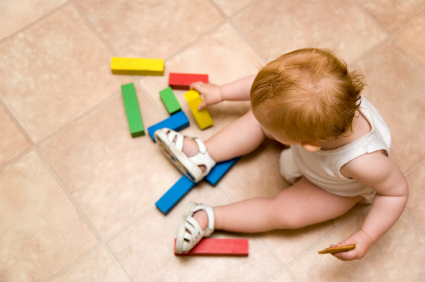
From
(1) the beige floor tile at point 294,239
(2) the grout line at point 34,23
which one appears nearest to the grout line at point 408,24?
(1) the beige floor tile at point 294,239

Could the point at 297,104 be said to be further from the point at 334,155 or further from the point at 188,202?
the point at 188,202

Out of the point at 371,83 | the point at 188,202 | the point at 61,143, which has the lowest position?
the point at 371,83

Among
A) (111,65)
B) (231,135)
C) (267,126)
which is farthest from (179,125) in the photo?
(267,126)

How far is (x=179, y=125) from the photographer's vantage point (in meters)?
0.99

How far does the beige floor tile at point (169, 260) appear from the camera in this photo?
910 mm

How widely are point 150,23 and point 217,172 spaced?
506mm

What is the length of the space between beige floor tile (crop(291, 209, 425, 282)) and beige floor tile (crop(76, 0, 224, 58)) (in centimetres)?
70

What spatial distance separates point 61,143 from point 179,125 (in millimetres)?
328

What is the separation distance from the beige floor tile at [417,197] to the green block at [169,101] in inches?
25.8

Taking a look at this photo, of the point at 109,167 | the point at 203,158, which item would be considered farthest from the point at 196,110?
the point at 109,167

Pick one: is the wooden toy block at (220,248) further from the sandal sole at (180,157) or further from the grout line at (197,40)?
the grout line at (197,40)

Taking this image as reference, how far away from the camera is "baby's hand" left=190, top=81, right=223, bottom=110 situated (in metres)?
0.96

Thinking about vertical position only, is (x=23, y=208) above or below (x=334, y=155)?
above

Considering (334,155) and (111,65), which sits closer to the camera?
(334,155)
